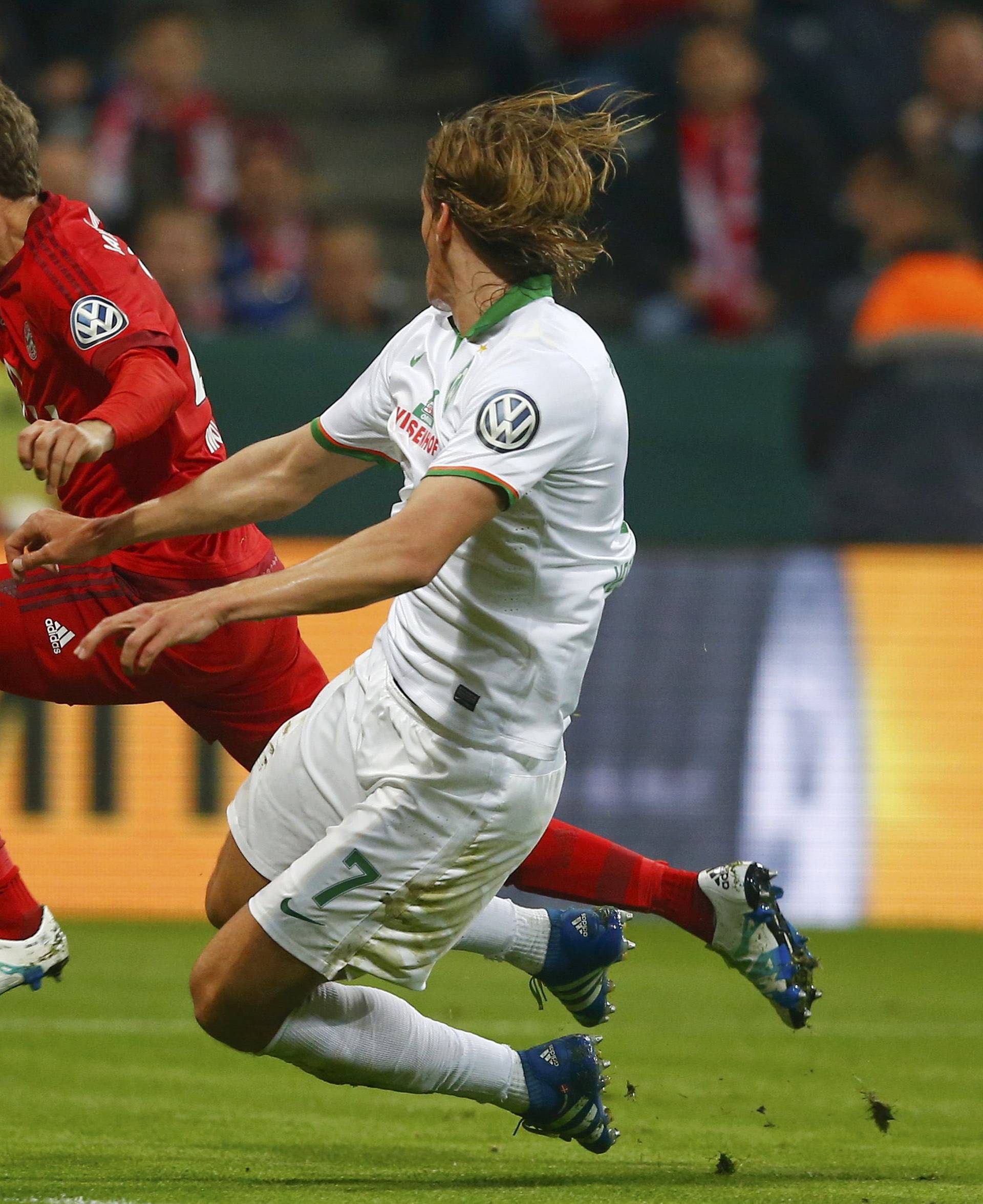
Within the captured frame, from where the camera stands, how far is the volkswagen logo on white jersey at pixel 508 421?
12.5 feet

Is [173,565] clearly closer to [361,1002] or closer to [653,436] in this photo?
[361,1002]

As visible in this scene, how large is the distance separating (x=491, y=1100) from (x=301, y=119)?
1052cm

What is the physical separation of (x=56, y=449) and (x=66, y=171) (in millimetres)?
6680

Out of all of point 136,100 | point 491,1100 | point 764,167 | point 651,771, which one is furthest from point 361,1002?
point 136,100

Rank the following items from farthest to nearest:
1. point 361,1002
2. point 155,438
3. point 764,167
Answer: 1. point 764,167
2. point 155,438
3. point 361,1002

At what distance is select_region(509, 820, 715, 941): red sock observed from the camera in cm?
483

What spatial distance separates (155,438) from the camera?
477 cm

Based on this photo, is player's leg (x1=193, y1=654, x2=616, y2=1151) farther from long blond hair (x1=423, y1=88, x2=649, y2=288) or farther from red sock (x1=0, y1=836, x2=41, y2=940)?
long blond hair (x1=423, y1=88, x2=649, y2=288)

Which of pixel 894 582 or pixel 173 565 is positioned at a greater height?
pixel 173 565

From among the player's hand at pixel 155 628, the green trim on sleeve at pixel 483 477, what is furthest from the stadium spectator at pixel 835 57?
the player's hand at pixel 155 628

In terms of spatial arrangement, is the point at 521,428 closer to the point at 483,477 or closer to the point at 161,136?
the point at 483,477

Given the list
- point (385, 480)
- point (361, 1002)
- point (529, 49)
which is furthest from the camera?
point (529, 49)

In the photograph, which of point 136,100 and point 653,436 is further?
point 136,100

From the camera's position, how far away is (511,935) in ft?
15.9
